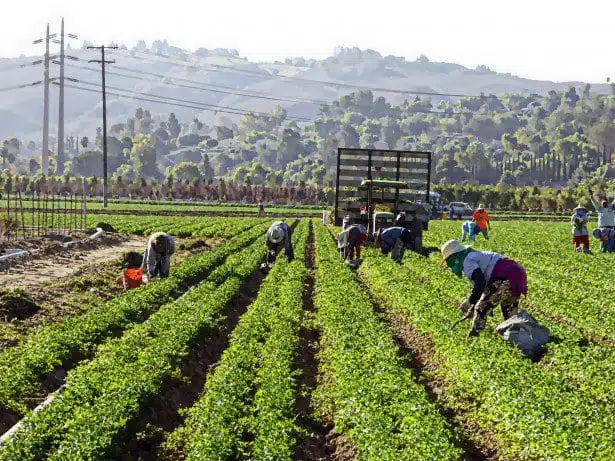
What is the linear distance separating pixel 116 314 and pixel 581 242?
68.0 ft

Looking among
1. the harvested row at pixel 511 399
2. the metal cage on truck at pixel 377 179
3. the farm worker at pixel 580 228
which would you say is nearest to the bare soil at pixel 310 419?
the harvested row at pixel 511 399

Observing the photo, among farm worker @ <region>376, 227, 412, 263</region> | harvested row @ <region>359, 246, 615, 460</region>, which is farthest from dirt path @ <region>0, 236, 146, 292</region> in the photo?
harvested row @ <region>359, 246, 615, 460</region>

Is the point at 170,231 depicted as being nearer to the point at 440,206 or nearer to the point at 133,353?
the point at 133,353

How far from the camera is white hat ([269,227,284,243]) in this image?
25795 mm

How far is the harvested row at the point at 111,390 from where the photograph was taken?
366 inches

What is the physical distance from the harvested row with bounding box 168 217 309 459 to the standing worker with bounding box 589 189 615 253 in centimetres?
1764

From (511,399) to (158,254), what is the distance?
12985mm

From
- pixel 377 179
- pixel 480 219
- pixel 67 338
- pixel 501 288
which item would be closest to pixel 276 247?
pixel 377 179

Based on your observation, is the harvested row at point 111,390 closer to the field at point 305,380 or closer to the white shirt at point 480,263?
the field at point 305,380

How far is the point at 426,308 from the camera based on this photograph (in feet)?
57.8

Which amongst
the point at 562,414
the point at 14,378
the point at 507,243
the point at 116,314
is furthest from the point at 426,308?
the point at 507,243

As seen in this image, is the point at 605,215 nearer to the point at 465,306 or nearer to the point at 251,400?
the point at 465,306

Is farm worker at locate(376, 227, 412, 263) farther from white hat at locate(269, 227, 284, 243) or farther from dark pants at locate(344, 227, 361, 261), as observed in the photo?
white hat at locate(269, 227, 284, 243)

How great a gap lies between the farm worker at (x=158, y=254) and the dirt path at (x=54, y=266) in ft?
9.88
